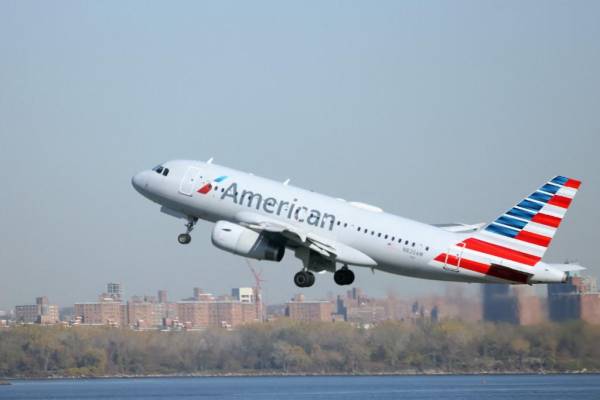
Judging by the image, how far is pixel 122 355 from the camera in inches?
6895

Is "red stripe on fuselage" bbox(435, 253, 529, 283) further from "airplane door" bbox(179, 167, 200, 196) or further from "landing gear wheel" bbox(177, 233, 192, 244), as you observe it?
"landing gear wheel" bbox(177, 233, 192, 244)

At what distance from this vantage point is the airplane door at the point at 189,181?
79312 mm

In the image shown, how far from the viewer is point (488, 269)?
72750 mm

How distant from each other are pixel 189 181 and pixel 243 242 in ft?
18.4

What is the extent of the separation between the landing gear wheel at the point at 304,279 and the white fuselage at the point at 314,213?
251 centimetres

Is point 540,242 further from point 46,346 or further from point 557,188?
point 46,346

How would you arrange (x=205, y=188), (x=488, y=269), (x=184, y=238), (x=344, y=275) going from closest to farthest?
(x=488, y=269) < (x=205, y=188) < (x=344, y=275) < (x=184, y=238)

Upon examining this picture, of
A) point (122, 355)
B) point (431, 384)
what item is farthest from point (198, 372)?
point (431, 384)

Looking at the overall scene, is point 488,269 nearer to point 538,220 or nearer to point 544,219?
point 538,220

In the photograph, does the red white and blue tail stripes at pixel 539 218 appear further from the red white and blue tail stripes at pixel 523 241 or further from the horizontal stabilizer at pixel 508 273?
the horizontal stabilizer at pixel 508 273

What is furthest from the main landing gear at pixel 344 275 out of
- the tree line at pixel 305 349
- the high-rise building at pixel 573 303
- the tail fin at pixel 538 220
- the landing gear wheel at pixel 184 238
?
the tree line at pixel 305 349

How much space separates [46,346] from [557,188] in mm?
110127

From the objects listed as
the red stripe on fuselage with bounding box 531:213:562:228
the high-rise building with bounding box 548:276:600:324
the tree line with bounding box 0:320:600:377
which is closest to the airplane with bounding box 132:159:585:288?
the red stripe on fuselage with bounding box 531:213:562:228

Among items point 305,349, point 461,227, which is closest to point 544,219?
point 461,227
